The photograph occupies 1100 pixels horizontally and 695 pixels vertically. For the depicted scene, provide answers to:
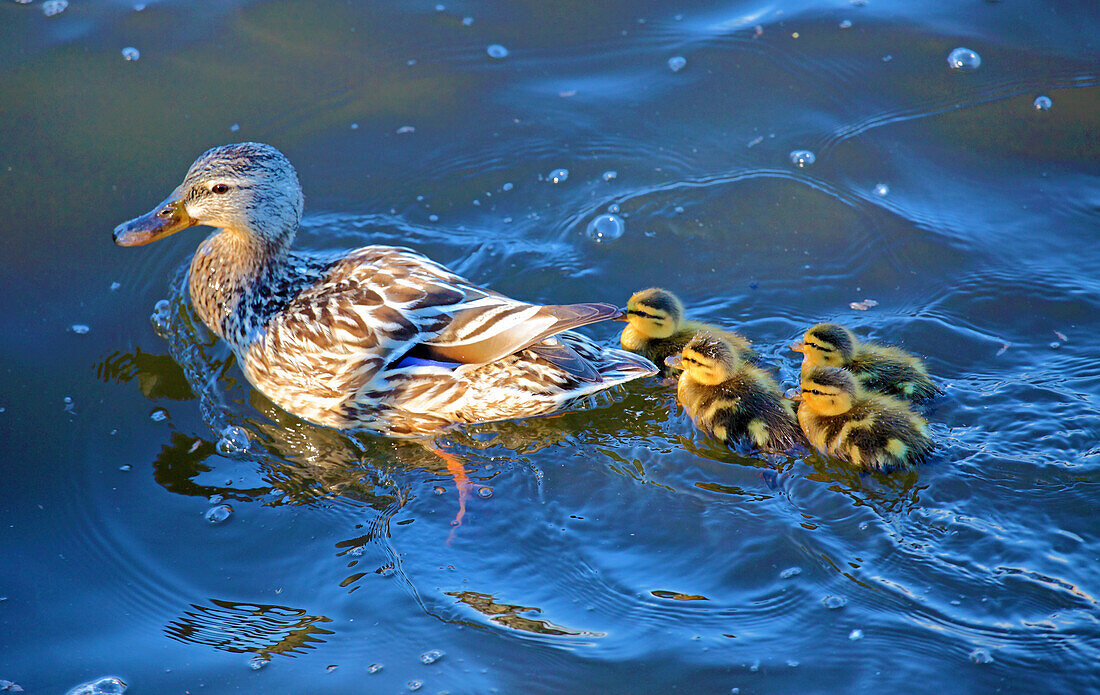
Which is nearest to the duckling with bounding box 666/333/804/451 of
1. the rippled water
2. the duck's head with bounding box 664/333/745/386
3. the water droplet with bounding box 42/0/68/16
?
the duck's head with bounding box 664/333/745/386

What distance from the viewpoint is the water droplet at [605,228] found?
5508mm

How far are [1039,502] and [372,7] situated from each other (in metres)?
5.26

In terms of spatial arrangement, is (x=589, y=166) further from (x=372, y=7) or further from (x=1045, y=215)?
(x=1045, y=215)

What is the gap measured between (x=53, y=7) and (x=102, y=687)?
4944 millimetres

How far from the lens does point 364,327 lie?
4387 mm

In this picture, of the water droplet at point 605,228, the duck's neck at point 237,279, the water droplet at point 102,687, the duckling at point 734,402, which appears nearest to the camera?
the water droplet at point 102,687

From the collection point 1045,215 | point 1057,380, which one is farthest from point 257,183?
point 1045,215

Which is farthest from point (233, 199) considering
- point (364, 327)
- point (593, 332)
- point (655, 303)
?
point (655, 303)

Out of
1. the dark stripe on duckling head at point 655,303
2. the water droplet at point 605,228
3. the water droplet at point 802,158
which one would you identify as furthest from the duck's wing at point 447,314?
the water droplet at point 802,158

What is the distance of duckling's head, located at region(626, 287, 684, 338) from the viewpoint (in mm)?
4680

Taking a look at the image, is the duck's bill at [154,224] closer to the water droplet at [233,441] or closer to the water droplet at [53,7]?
the water droplet at [233,441]

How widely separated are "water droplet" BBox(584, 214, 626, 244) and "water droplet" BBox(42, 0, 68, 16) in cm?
399

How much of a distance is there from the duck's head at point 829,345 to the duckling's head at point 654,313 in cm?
67

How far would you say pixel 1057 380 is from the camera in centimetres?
455
